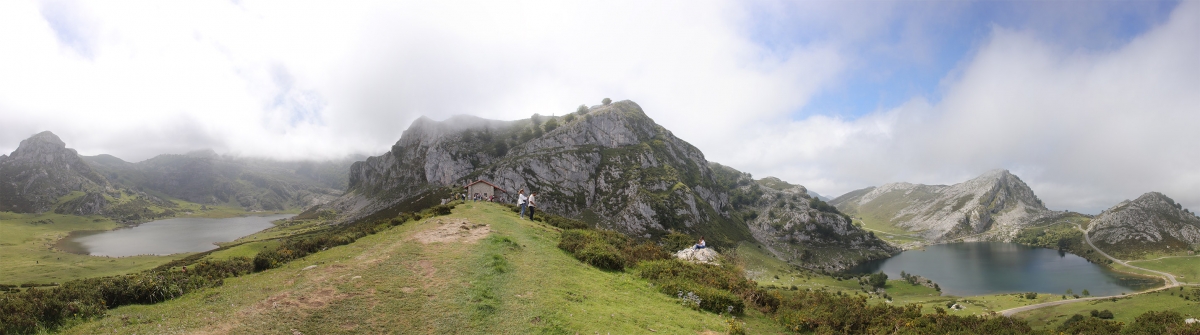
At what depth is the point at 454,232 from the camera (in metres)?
25.9

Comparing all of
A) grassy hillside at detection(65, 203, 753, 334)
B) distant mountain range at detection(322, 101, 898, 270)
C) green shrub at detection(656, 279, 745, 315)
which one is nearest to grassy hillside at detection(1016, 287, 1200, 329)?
green shrub at detection(656, 279, 745, 315)

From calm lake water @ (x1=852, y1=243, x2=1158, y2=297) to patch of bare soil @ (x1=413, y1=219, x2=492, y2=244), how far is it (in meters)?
153

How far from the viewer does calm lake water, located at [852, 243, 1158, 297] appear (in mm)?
133625

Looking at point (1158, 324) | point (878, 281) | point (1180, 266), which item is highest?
point (1158, 324)

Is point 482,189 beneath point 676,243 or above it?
above

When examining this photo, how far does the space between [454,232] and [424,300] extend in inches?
491

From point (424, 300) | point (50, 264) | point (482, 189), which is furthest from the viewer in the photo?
point (50, 264)

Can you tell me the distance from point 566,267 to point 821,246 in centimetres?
19751

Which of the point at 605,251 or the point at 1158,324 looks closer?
the point at 1158,324

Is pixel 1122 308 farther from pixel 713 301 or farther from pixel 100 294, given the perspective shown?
pixel 100 294

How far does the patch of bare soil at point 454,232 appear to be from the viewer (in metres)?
23.6

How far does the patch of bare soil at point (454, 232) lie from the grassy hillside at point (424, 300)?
0.99 m

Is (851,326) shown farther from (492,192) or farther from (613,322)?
(492,192)

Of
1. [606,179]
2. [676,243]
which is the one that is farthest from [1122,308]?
[606,179]
